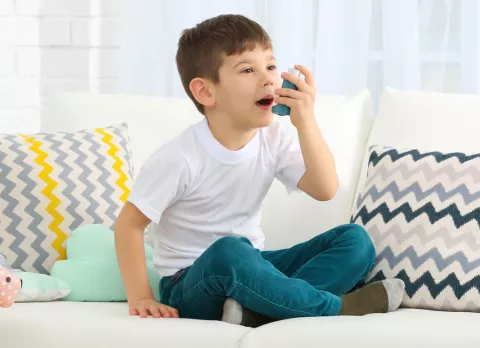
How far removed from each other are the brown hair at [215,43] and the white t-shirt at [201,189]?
0.40 feet

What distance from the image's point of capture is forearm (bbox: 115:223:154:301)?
6.18 feet

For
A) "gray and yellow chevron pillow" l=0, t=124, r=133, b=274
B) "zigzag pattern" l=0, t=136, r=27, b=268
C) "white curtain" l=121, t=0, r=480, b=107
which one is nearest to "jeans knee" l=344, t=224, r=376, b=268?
"gray and yellow chevron pillow" l=0, t=124, r=133, b=274

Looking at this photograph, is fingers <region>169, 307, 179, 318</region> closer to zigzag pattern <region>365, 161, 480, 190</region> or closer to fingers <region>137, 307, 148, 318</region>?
fingers <region>137, 307, 148, 318</region>

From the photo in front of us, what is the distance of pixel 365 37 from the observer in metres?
3.16

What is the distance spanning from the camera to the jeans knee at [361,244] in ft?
6.32

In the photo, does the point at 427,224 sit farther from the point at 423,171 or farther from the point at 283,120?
the point at 283,120

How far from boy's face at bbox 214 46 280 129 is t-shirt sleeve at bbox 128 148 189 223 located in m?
0.17

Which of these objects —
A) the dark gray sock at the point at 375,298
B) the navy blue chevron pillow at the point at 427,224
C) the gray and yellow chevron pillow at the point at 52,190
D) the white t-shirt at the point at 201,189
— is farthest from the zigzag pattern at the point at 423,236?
the gray and yellow chevron pillow at the point at 52,190

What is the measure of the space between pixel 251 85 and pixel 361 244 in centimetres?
41

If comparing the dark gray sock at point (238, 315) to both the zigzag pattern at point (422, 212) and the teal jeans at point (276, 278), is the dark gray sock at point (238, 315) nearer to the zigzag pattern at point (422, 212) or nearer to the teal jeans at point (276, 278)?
the teal jeans at point (276, 278)

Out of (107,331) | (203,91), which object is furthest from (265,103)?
(107,331)

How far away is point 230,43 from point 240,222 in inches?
15.2

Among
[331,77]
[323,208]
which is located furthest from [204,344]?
[331,77]

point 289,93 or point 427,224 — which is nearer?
point 289,93
